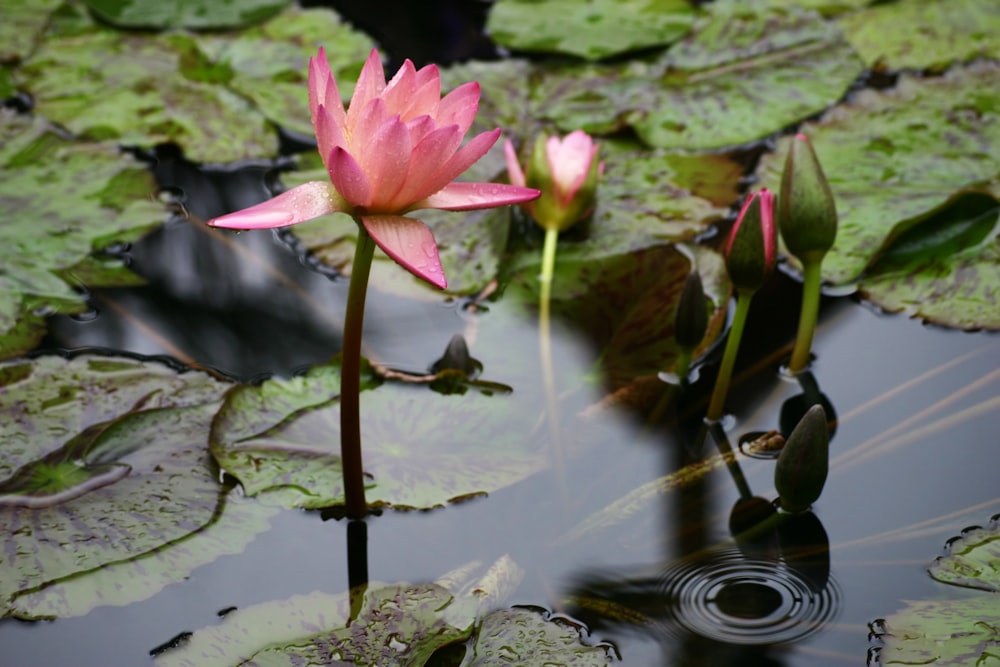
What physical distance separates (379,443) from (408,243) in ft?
1.62

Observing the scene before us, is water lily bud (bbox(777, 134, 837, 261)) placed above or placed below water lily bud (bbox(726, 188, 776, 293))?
above

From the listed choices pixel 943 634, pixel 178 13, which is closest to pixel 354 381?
pixel 943 634

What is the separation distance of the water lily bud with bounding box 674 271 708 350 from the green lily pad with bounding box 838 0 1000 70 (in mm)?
1345

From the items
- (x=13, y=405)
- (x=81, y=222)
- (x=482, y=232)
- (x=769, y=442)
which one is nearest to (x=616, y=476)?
(x=769, y=442)

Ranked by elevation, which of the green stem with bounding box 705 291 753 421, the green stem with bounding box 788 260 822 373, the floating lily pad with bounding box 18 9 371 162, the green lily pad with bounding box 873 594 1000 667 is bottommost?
the green lily pad with bounding box 873 594 1000 667

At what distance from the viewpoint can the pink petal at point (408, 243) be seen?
114cm

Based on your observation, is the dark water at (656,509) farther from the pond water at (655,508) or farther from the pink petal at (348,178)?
the pink petal at (348,178)

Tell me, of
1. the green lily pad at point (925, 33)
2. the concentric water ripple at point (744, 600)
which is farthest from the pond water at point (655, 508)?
the green lily pad at point (925, 33)

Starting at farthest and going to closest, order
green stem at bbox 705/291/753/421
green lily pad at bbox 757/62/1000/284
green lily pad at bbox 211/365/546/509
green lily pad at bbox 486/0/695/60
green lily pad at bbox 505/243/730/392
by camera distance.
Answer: green lily pad at bbox 486/0/695/60
green lily pad at bbox 757/62/1000/284
green lily pad at bbox 505/243/730/392
green stem at bbox 705/291/753/421
green lily pad at bbox 211/365/546/509

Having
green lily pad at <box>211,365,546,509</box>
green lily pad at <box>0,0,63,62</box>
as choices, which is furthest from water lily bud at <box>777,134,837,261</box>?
green lily pad at <box>0,0,63,62</box>

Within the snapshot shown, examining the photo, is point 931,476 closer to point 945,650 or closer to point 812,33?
point 945,650

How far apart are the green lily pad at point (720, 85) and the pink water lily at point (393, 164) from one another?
46.9 inches

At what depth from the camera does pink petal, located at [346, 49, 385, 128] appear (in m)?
1.23

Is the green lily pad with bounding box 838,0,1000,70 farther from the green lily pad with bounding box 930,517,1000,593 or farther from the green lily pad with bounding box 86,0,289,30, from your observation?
the green lily pad with bounding box 86,0,289,30
